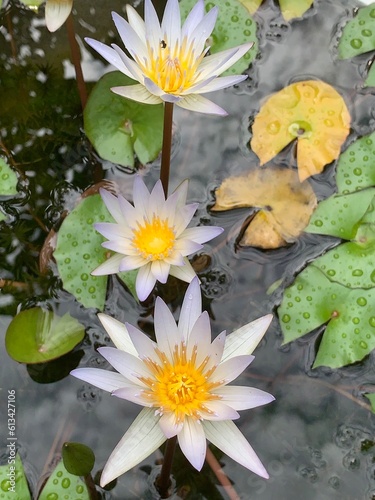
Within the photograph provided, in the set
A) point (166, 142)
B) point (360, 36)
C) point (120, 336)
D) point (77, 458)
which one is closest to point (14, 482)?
point (77, 458)

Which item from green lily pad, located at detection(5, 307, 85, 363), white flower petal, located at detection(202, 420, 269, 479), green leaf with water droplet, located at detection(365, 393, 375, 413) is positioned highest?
white flower petal, located at detection(202, 420, 269, 479)

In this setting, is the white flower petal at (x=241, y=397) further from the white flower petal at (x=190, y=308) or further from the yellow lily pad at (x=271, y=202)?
the yellow lily pad at (x=271, y=202)

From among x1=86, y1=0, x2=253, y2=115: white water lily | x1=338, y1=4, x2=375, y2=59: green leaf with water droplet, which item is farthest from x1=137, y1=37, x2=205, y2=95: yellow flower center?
x1=338, y1=4, x2=375, y2=59: green leaf with water droplet

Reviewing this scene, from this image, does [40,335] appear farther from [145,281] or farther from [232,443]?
[232,443]

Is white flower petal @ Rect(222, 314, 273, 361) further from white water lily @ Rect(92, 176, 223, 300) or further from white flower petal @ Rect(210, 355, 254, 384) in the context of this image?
white water lily @ Rect(92, 176, 223, 300)

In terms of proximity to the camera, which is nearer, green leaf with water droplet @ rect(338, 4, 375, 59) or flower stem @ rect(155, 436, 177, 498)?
flower stem @ rect(155, 436, 177, 498)

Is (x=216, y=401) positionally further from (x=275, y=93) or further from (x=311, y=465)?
(x=275, y=93)

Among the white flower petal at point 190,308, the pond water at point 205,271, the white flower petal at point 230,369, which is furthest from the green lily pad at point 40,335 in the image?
the white flower petal at point 230,369
